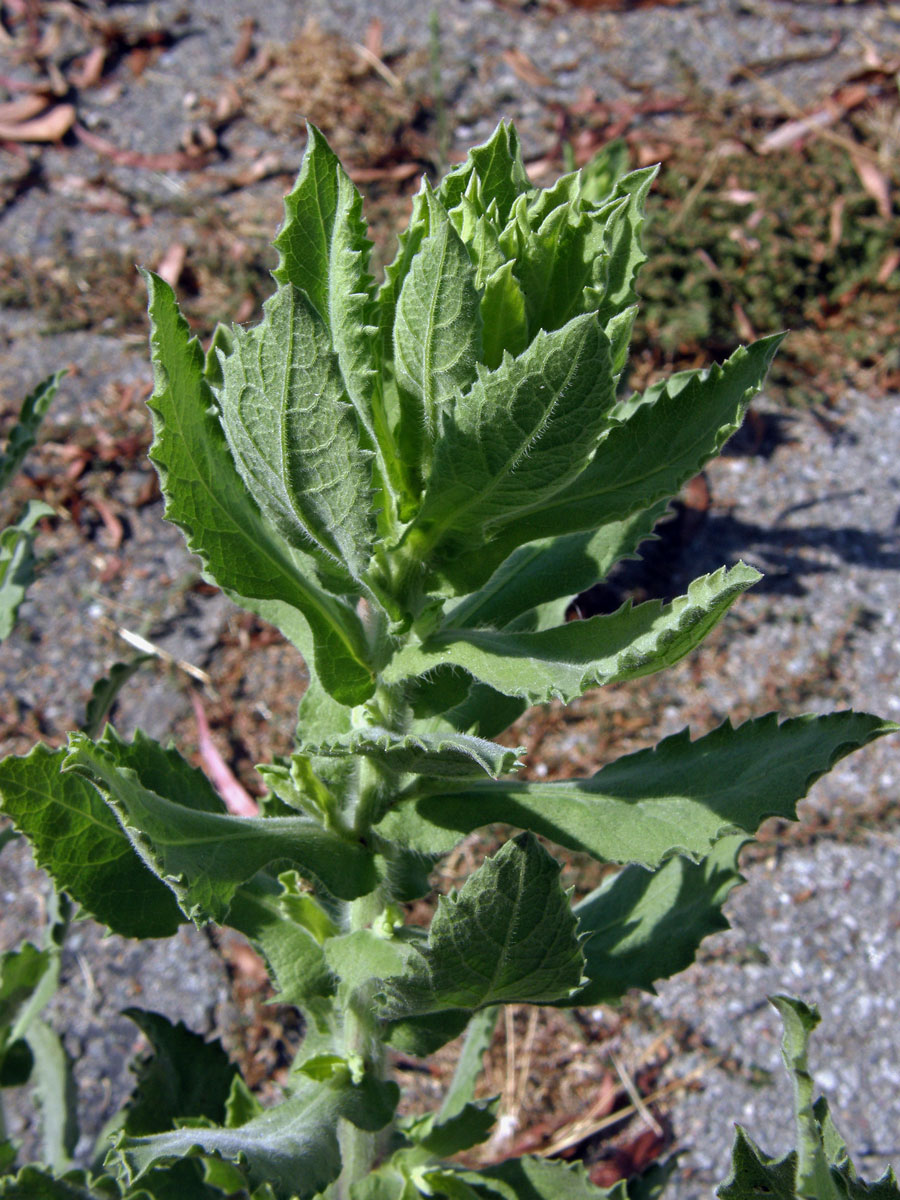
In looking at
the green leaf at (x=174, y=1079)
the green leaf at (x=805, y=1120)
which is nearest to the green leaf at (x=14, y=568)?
the green leaf at (x=174, y=1079)

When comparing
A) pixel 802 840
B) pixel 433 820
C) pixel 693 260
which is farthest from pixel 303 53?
pixel 433 820

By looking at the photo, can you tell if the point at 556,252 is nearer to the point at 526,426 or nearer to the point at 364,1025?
the point at 526,426

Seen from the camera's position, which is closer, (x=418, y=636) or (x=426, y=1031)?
(x=418, y=636)

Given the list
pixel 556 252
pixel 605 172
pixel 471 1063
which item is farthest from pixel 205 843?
pixel 605 172

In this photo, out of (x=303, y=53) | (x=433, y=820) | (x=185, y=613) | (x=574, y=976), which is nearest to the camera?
(x=574, y=976)

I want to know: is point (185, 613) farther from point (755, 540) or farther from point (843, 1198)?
point (843, 1198)
